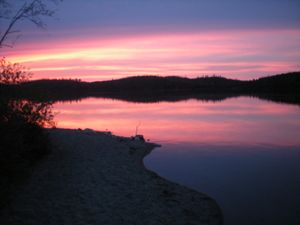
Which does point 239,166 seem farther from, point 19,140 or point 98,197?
point 19,140

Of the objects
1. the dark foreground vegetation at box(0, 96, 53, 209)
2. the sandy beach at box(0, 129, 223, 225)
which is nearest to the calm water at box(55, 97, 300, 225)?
the sandy beach at box(0, 129, 223, 225)

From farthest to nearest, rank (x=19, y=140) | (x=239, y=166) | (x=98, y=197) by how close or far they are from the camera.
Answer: (x=239, y=166), (x=98, y=197), (x=19, y=140)

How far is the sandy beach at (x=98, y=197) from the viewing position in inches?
362

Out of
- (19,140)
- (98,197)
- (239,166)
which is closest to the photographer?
(19,140)

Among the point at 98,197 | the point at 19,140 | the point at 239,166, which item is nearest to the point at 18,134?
the point at 19,140

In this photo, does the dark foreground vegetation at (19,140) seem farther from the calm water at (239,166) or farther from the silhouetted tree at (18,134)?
the calm water at (239,166)

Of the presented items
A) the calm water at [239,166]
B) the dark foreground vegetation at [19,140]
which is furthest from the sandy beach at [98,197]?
the calm water at [239,166]

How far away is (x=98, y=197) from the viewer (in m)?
10.8

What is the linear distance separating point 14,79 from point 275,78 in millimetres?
129101

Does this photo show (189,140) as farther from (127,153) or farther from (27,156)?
(27,156)

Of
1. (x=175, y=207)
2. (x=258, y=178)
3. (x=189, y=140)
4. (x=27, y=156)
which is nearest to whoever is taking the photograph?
(x=175, y=207)

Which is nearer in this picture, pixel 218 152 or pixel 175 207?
pixel 175 207

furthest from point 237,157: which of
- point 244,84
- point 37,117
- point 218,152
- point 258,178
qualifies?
point 244,84

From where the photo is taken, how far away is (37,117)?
1403cm
